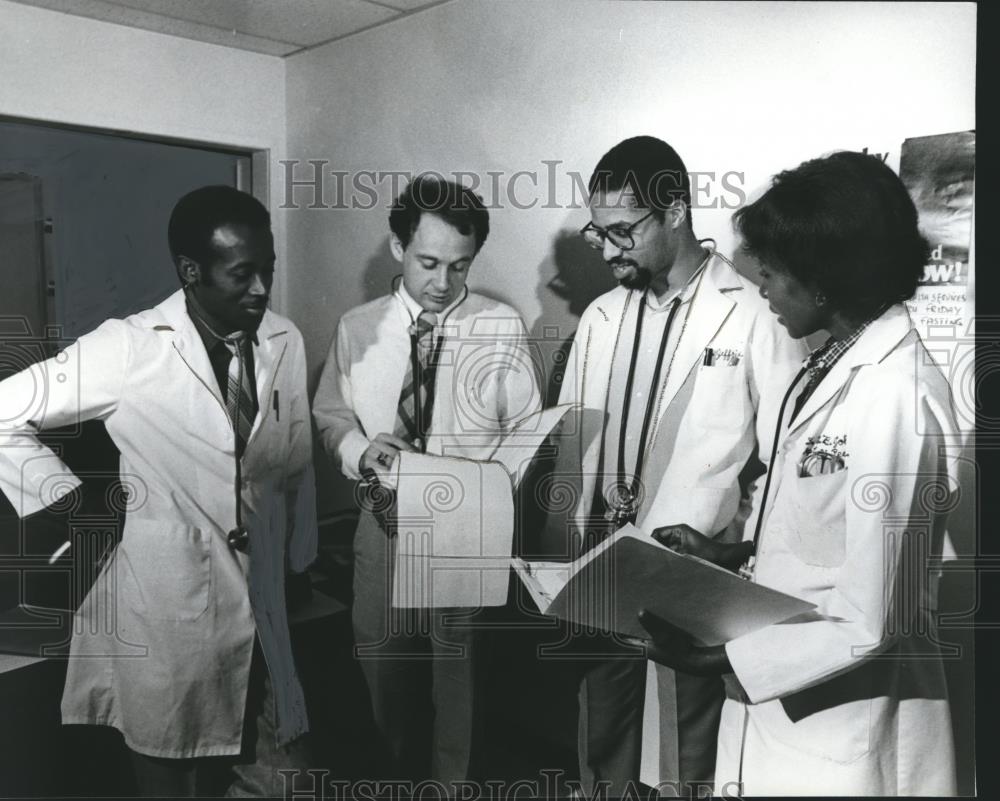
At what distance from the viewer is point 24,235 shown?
1.92m

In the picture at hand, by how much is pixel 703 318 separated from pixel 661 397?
18 centimetres

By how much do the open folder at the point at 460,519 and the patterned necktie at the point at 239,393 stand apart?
32 cm

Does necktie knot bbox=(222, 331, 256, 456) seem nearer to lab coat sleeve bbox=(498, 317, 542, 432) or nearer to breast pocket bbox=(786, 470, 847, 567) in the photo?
lab coat sleeve bbox=(498, 317, 542, 432)

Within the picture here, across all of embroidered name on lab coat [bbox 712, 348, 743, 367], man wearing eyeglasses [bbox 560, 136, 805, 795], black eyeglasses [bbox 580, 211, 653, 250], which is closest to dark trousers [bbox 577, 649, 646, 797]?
man wearing eyeglasses [bbox 560, 136, 805, 795]

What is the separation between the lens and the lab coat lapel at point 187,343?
6.38 ft

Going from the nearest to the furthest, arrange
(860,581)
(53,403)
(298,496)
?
1. (860,581)
2. (53,403)
3. (298,496)

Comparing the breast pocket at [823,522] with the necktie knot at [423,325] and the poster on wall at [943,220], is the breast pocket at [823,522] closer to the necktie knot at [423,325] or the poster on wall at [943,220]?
the poster on wall at [943,220]

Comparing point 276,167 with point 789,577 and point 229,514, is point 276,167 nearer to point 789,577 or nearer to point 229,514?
point 229,514

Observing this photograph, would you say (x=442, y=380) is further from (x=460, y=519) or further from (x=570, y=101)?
(x=570, y=101)

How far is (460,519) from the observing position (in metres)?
1.97

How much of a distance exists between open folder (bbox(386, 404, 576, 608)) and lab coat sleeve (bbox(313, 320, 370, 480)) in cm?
10

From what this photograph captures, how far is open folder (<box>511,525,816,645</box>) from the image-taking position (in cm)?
181

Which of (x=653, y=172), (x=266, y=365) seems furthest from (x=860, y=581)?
(x=266, y=365)

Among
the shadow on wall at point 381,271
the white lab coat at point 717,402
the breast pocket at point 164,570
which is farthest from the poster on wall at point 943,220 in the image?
the breast pocket at point 164,570
